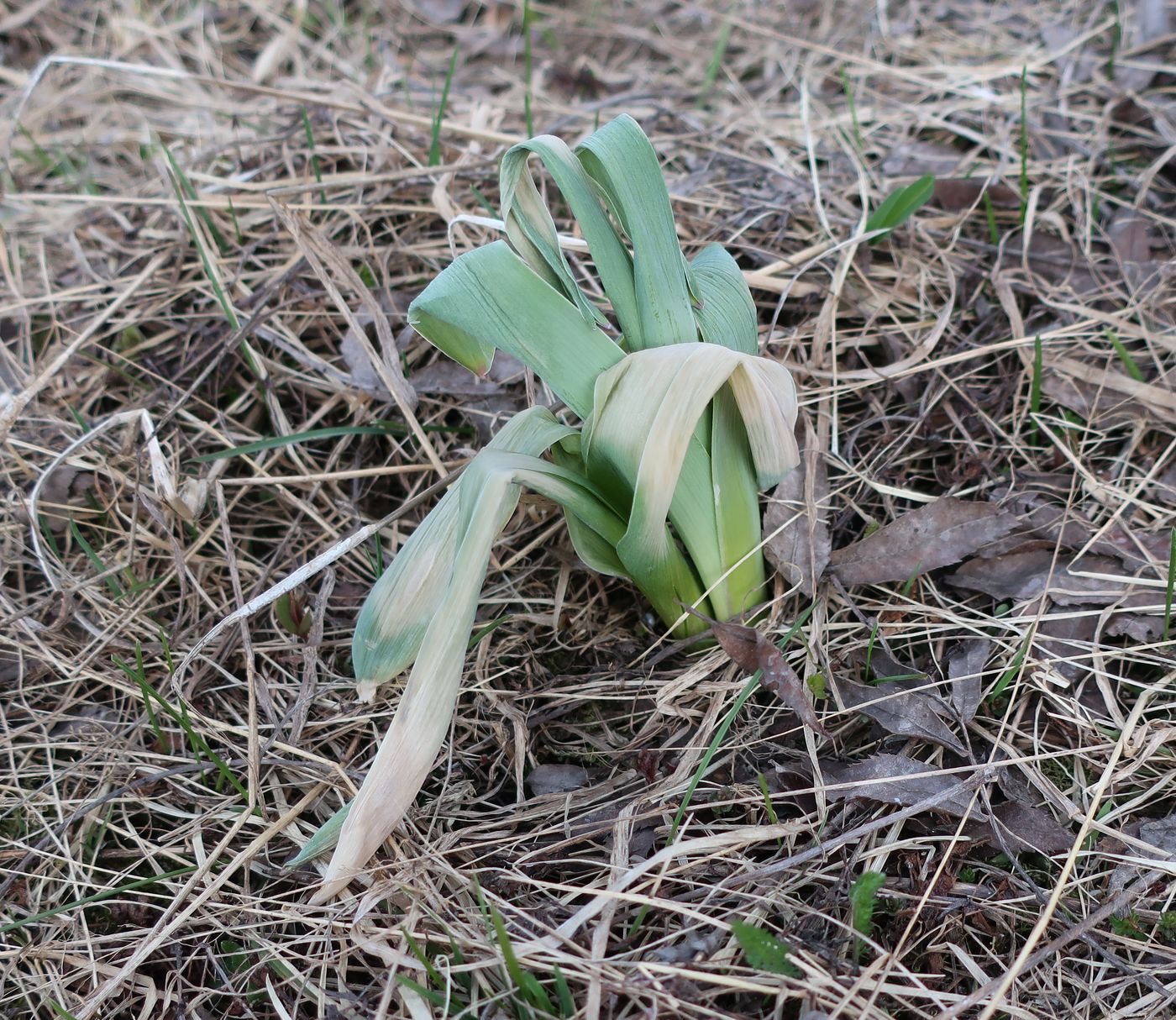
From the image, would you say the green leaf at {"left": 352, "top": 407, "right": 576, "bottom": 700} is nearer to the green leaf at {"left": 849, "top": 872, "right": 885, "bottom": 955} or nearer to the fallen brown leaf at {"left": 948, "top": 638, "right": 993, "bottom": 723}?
the green leaf at {"left": 849, "top": 872, "right": 885, "bottom": 955}

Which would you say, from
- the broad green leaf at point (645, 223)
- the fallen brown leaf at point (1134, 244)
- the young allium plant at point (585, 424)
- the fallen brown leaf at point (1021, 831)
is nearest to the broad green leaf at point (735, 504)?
the young allium plant at point (585, 424)

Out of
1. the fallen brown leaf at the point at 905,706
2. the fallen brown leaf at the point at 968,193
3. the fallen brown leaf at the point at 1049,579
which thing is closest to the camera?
the fallen brown leaf at the point at 905,706

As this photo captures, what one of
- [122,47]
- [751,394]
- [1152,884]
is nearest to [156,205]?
[122,47]

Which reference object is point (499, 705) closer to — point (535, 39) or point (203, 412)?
point (203, 412)

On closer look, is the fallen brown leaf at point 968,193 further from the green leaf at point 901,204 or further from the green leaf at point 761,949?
the green leaf at point 761,949

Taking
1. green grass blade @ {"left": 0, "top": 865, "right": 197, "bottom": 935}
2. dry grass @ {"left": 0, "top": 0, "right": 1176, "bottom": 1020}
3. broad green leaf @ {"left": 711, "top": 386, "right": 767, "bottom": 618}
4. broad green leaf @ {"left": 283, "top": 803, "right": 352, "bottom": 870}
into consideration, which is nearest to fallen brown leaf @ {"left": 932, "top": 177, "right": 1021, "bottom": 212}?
dry grass @ {"left": 0, "top": 0, "right": 1176, "bottom": 1020}
